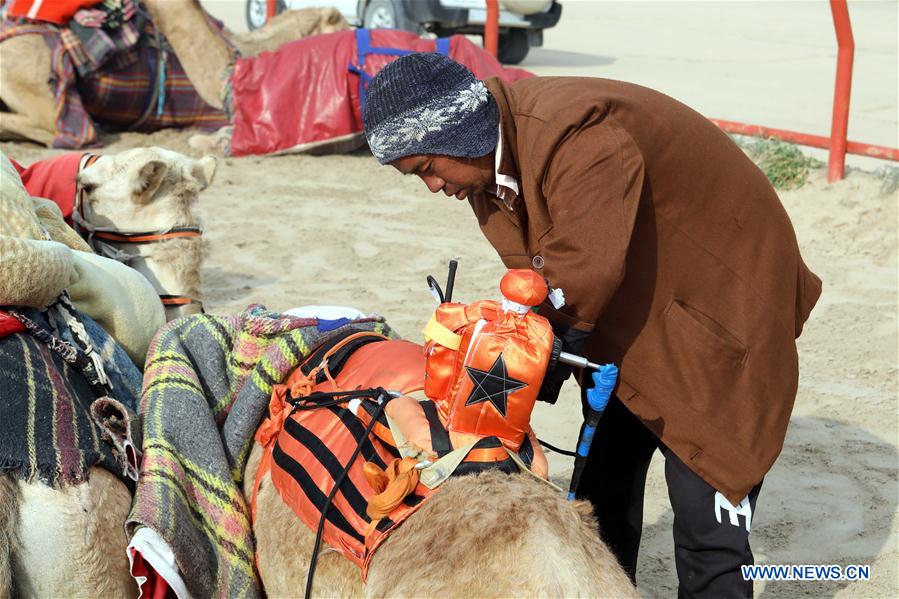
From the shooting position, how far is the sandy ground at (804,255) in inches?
143

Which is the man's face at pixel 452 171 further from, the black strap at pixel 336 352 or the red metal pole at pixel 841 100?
the red metal pole at pixel 841 100

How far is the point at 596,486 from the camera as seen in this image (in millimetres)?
2961

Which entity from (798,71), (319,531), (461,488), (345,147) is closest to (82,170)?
(319,531)

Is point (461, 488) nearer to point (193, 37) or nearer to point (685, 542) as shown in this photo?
point (685, 542)

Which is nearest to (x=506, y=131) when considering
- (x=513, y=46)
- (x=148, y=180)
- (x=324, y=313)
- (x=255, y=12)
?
(x=324, y=313)

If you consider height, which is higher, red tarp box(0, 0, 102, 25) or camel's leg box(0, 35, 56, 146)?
red tarp box(0, 0, 102, 25)

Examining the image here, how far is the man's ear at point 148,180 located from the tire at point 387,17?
30.0 ft

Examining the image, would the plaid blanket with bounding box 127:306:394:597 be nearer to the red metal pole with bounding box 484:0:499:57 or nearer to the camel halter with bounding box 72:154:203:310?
the camel halter with bounding box 72:154:203:310

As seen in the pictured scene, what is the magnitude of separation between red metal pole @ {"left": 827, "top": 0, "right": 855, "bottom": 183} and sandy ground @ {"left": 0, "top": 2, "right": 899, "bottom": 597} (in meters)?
0.13

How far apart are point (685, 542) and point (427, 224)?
4527mm

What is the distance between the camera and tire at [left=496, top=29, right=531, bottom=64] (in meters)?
13.1

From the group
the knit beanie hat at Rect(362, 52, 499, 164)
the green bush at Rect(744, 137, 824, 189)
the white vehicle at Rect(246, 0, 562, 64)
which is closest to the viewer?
the knit beanie hat at Rect(362, 52, 499, 164)

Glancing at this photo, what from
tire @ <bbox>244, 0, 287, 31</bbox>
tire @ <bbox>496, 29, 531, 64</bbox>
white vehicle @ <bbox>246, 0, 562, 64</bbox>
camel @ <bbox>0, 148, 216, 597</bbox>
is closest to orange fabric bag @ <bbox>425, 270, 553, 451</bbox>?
camel @ <bbox>0, 148, 216, 597</bbox>

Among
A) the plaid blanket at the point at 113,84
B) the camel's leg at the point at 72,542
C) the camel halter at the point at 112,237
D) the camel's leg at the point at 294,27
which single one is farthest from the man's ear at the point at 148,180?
the camel's leg at the point at 294,27
